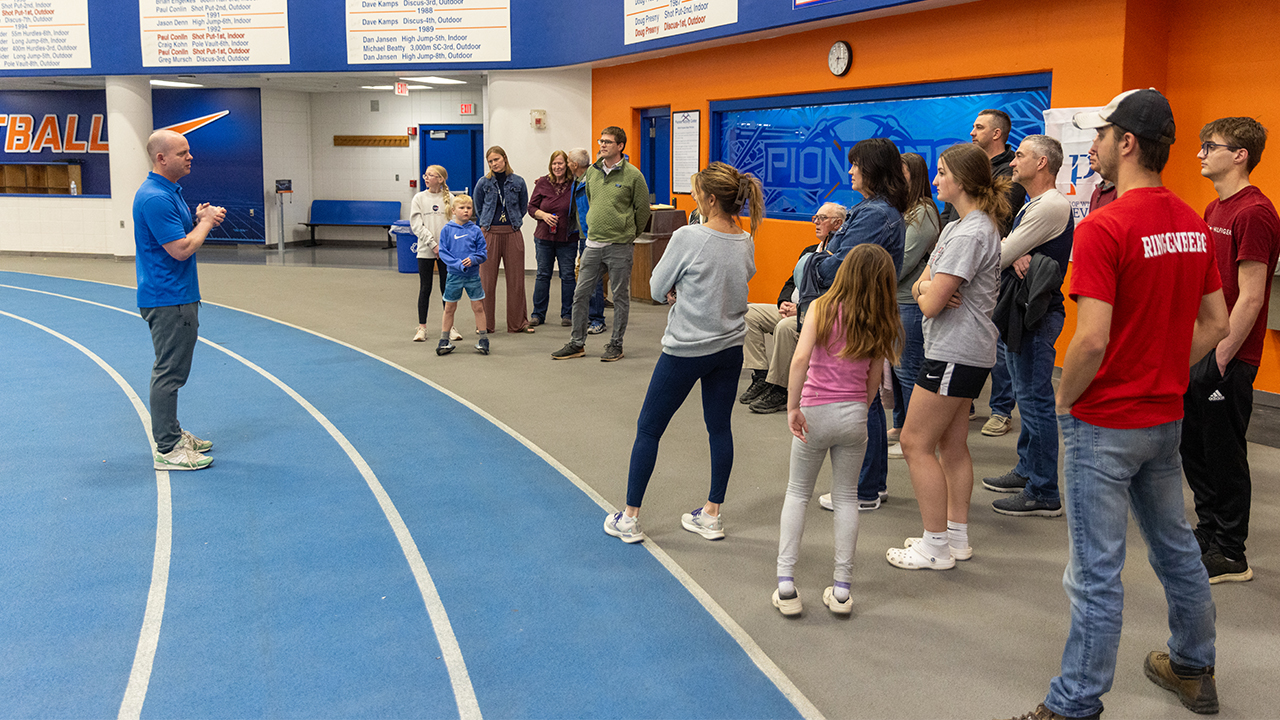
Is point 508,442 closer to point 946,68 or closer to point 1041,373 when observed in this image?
point 1041,373

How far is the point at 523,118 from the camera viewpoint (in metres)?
15.3

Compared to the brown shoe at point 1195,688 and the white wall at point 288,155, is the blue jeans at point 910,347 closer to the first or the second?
the brown shoe at point 1195,688

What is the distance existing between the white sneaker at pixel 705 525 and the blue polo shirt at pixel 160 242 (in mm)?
3123

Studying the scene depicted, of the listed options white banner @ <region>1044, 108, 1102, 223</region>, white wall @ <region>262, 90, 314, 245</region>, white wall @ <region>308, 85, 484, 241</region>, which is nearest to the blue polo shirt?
white banner @ <region>1044, 108, 1102, 223</region>

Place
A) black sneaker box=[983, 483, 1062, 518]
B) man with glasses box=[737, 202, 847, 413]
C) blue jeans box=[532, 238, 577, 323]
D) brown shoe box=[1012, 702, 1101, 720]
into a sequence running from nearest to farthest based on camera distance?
brown shoe box=[1012, 702, 1101, 720], black sneaker box=[983, 483, 1062, 518], man with glasses box=[737, 202, 847, 413], blue jeans box=[532, 238, 577, 323]

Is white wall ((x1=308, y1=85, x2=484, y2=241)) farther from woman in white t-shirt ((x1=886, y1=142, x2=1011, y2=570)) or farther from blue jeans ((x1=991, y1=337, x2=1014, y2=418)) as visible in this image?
woman in white t-shirt ((x1=886, y1=142, x2=1011, y2=570))

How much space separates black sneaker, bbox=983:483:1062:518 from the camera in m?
4.94

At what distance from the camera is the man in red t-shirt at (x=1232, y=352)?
3881 millimetres

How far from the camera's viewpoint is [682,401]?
14.1 feet

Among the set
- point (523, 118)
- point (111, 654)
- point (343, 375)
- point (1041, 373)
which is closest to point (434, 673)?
point (111, 654)

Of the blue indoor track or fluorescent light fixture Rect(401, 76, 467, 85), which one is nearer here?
the blue indoor track

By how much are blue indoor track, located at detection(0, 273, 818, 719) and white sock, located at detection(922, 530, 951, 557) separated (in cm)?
108

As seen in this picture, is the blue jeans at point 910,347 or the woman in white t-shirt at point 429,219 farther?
the woman in white t-shirt at point 429,219

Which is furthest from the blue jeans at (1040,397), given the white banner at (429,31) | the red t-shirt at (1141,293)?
the white banner at (429,31)
